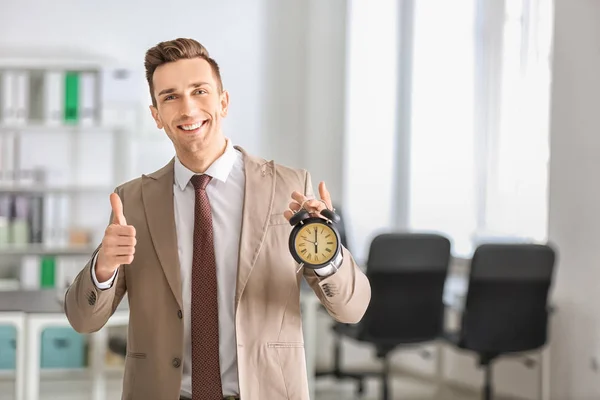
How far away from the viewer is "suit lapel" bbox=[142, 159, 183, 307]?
1698 millimetres

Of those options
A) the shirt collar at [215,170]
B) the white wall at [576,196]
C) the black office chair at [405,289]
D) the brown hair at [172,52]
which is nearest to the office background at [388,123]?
the white wall at [576,196]

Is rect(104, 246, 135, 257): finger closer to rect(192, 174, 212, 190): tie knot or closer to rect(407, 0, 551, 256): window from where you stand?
rect(192, 174, 212, 190): tie knot

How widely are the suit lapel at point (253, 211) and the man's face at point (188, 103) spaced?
112mm

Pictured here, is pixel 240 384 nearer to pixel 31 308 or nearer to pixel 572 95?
pixel 31 308

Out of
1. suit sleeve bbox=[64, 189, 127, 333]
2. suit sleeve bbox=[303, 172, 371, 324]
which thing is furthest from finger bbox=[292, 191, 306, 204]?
suit sleeve bbox=[64, 189, 127, 333]

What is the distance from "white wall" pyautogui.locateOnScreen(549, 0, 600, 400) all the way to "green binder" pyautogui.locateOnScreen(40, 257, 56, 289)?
3.20 metres

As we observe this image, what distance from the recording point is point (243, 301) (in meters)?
1.70

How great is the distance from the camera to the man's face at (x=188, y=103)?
1734 mm

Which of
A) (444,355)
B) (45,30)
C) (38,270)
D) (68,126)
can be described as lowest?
(444,355)

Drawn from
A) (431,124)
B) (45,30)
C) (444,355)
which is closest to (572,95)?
(431,124)

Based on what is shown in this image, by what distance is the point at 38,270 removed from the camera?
236 inches

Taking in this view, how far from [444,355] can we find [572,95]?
1981 mm

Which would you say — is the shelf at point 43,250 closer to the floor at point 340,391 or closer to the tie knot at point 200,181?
the floor at point 340,391

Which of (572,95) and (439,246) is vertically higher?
(572,95)
